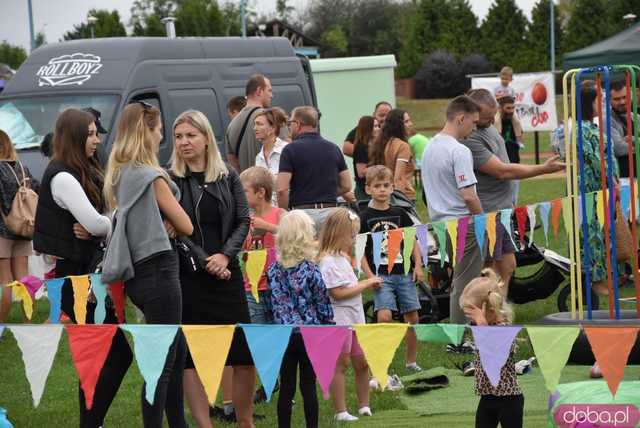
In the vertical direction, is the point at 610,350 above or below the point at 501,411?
above

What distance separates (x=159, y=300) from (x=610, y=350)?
90.1 inches

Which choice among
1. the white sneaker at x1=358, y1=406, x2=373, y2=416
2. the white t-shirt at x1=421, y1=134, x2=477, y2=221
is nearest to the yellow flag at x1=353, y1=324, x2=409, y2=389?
the white sneaker at x1=358, y1=406, x2=373, y2=416

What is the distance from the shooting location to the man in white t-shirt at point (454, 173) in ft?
32.0

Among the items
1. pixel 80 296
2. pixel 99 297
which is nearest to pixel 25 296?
pixel 80 296

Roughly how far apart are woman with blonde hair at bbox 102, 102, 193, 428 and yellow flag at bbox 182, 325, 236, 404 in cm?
14

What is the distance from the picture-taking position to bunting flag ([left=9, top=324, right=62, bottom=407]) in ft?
21.1

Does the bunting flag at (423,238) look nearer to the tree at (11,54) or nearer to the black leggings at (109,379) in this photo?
the black leggings at (109,379)

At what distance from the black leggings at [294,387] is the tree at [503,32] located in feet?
203

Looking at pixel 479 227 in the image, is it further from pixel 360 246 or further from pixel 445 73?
pixel 445 73

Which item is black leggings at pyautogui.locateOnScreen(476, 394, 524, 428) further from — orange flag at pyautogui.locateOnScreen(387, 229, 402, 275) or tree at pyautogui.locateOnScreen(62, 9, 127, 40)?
tree at pyautogui.locateOnScreen(62, 9, 127, 40)

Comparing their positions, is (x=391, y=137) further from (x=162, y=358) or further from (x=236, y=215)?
(x=162, y=358)

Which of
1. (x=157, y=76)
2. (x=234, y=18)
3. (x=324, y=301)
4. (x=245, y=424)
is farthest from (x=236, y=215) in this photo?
(x=234, y=18)

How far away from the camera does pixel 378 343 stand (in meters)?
6.26

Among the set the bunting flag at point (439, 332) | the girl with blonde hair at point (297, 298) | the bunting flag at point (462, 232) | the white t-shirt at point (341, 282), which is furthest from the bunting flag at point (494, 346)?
the bunting flag at point (462, 232)
